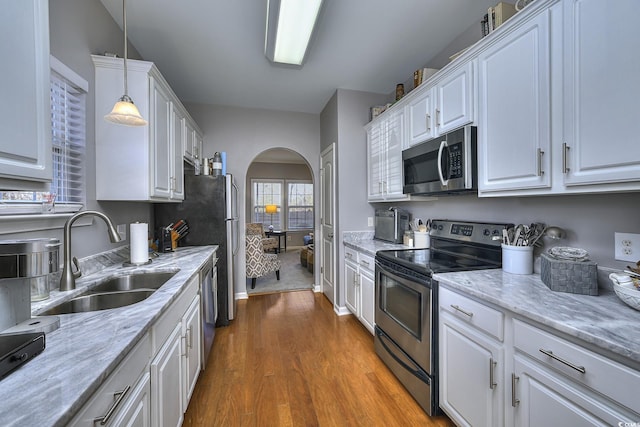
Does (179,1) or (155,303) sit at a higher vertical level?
(179,1)

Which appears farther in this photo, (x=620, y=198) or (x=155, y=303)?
(x=620, y=198)

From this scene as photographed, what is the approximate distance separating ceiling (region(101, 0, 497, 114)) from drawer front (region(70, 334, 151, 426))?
2.20 metres

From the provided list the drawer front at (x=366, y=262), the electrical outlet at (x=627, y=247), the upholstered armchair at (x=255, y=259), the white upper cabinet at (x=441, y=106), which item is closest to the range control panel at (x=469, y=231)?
the electrical outlet at (x=627, y=247)

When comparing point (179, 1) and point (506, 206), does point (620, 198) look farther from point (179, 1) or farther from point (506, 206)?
point (179, 1)

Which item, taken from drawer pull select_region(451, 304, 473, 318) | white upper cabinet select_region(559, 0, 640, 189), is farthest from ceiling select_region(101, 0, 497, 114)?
drawer pull select_region(451, 304, 473, 318)

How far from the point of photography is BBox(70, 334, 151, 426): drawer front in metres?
0.65

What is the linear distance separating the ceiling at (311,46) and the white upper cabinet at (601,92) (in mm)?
1065

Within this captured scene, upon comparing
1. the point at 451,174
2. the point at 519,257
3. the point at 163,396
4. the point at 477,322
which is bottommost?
the point at 163,396

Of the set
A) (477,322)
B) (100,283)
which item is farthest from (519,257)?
(100,283)

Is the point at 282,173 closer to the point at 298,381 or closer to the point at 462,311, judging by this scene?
the point at 298,381

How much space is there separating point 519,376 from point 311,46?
8.61 ft

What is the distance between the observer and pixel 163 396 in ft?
3.81

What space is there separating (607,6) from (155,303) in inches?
88.4

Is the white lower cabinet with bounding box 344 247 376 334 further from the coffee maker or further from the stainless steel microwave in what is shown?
the coffee maker
